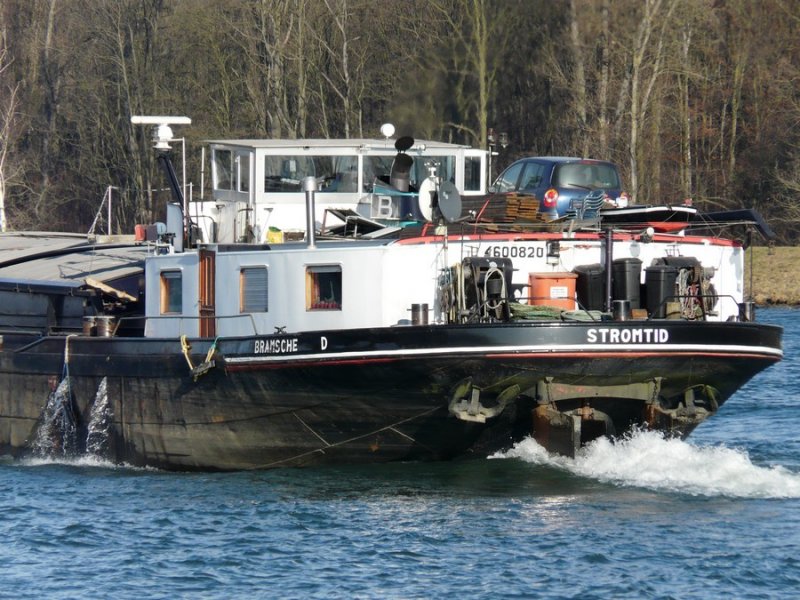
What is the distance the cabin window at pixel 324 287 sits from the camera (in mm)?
16688

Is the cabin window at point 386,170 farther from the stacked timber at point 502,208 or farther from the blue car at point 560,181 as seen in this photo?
the blue car at point 560,181

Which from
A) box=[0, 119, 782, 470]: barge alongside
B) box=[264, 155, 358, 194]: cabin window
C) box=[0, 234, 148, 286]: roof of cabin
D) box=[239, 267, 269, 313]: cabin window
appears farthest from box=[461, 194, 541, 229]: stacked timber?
box=[0, 234, 148, 286]: roof of cabin

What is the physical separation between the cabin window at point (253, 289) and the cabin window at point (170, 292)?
1500 mm

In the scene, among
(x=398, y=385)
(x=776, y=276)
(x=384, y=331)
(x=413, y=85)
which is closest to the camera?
(x=384, y=331)

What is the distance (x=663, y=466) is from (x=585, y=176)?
7.52 metres

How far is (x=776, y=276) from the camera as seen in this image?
43625 millimetres

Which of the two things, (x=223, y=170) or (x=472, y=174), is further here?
(x=472, y=174)

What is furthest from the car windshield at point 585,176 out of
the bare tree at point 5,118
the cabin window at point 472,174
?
the bare tree at point 5,118

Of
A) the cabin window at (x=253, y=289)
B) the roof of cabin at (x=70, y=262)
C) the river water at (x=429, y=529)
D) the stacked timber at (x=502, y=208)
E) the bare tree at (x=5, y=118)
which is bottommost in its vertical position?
the river water at (x=429, y=529)

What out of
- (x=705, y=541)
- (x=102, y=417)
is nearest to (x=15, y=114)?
(x=102, y=417)

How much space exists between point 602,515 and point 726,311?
433 cm

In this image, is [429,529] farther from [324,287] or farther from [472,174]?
[472,174]

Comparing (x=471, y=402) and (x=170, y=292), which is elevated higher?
(x=170, y=292)

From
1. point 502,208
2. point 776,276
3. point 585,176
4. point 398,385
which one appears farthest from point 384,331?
point 776,276
